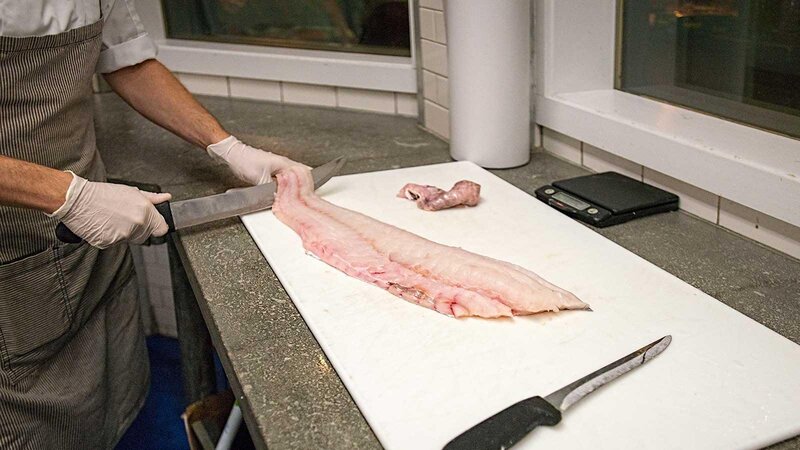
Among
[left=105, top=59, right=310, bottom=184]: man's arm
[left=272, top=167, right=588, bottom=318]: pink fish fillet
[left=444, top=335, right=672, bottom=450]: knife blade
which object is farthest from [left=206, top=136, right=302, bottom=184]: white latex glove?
[left=444, top=335, right=672, bottom=450]: knife blade

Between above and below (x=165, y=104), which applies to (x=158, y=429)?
below

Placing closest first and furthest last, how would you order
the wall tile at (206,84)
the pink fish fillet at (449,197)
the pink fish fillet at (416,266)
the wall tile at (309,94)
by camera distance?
the pink fish fillet at (416,266)
the pink fish fillet at (449,197)
the wall tile at (309,94)
the wall tile at (206,84)

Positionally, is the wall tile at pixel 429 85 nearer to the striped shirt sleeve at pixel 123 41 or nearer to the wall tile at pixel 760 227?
the striped shirt sleeve at pixel 123 41

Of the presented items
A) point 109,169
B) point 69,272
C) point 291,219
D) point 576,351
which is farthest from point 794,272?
point 109,169

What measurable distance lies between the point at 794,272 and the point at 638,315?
274mm

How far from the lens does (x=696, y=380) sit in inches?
32.9

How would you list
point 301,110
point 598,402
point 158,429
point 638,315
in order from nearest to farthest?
point 598,402
point 638,315
point 158,429
point 301,110

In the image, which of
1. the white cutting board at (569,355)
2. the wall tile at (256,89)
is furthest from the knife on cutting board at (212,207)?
the wall tile at (256,89)

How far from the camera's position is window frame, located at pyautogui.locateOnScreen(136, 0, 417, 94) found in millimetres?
2027

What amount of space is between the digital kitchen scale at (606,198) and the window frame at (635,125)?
5 centimetres

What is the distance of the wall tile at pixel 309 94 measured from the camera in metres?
2.20

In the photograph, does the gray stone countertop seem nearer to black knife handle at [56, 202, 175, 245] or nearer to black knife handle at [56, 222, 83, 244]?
black knife handle at [56, 202, 175, 245]

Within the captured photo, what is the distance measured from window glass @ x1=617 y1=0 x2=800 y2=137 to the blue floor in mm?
1273

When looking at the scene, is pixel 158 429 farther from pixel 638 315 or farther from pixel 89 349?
pixel 638 315
